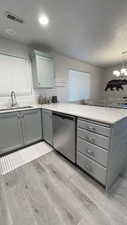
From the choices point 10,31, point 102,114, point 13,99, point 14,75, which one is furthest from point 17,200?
point 10,31

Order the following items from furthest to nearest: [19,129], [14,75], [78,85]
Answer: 1. [78,85]
2. [14,75]
3. [19,129]

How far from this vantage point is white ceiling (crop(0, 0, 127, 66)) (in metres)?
1.35

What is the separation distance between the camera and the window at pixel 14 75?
219 cm

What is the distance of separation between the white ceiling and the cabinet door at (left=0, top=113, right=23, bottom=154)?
5.28 ft

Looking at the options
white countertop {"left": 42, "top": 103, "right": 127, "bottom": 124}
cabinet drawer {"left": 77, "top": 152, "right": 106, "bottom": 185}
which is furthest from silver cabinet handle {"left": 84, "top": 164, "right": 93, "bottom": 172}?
white countertop {"left": 42, "top": 103, "right": 127, "bottom": 124}

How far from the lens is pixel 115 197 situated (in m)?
1.18

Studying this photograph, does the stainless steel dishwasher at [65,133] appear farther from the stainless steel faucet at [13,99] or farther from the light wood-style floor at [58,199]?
the stainless steel faucet at [13,99]

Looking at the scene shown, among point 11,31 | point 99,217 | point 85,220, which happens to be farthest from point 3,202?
point 11,31

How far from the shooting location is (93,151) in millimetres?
1284

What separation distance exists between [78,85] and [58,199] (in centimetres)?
357

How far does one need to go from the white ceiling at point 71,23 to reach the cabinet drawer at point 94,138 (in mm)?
1714

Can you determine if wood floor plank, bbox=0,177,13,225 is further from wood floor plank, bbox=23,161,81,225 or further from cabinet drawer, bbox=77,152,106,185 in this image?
cabinet drawer, bbox=77,152,106,185

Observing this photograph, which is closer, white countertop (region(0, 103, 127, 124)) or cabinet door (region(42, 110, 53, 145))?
white countertop (region(0, 103, 127, 124))

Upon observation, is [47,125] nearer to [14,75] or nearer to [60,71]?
[14,75]
